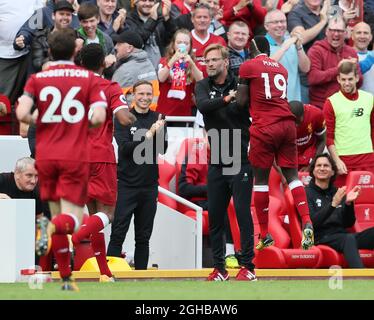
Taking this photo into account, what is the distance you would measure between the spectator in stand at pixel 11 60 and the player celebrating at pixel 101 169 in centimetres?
361

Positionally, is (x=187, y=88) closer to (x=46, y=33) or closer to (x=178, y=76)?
(x=178, y=76)

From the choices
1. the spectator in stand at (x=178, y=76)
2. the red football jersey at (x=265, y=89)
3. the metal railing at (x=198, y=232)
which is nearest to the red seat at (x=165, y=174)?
→ the metal railing at (x=198, y=232)

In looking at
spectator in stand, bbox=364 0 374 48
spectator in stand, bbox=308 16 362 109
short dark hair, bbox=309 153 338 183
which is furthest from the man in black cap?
spectator in stand, bbox=364 0 374 48

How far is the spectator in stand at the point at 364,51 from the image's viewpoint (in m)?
19.2

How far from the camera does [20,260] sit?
13.7 m

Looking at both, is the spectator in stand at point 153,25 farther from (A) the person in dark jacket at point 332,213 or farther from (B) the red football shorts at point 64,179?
(B) the red football shorts at point 64,179

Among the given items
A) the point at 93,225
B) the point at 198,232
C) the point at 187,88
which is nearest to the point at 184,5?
the point at 187,88

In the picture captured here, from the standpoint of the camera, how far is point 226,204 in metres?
13.9

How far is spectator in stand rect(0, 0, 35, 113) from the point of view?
678 inches

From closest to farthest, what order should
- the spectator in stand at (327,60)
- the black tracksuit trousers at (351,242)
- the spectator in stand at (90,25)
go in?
the black tracksuit trousers at (351,242) → the spectator in stand at (90,25) → the spectator in stand at (327,60)

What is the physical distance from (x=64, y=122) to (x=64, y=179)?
510mm

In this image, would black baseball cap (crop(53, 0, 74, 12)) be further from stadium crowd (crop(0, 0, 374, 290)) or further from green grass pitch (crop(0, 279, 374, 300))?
green grass pitch (crop(0, 279, 374, 300))

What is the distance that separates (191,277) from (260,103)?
217 centimetres
